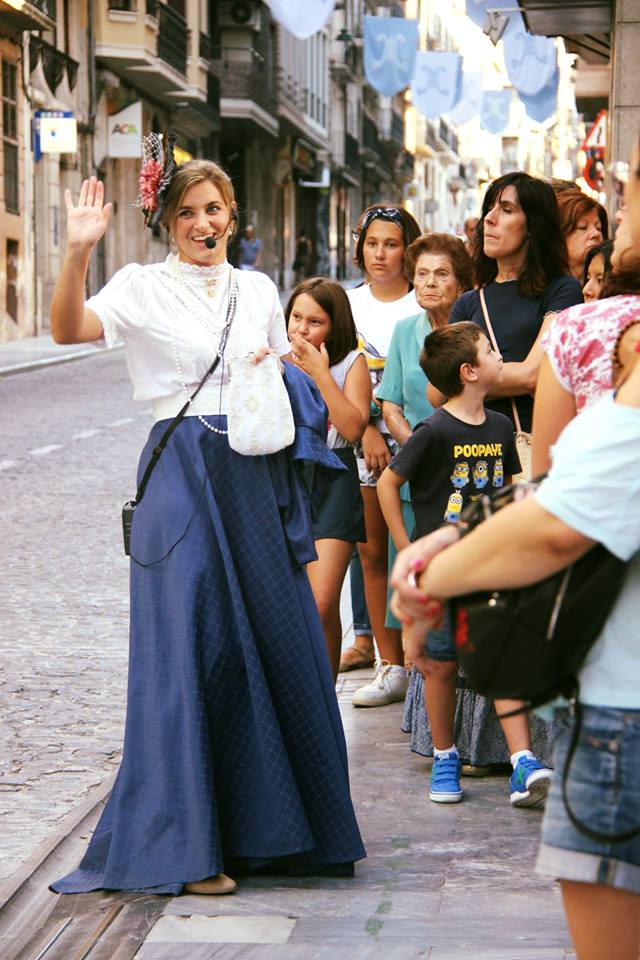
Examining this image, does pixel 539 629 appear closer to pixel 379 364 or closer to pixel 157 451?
pixel 157 451

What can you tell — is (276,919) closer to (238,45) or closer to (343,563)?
(343,563)

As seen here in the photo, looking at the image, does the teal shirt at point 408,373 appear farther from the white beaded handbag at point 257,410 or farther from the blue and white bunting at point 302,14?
the blue and white bunting at point 302,14

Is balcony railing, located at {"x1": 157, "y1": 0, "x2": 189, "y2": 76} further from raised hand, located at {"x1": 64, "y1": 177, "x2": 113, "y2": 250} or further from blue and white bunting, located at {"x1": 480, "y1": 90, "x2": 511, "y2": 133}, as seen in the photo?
raised hand, located at {"x1": 64, "y1": 177, "x2": 113, "y2": 250}

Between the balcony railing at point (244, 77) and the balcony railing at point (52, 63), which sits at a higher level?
the balcony railing at point (244, 77)

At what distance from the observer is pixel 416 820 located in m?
5.18

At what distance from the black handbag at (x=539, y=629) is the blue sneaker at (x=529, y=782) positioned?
8.64 feet

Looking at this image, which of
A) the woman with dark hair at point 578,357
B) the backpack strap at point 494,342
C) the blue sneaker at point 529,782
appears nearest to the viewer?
the woman with dark hair at point 578,357

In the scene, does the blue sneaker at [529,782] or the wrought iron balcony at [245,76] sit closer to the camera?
the blue sneaker at [529,782]

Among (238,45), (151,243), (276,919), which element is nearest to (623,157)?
(276,919)

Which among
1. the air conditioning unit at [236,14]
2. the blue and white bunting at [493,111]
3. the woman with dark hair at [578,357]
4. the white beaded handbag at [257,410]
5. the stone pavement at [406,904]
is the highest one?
the air conditioning unit at [236,14]

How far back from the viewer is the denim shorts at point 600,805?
8.41 feet

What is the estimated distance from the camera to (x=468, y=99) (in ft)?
101

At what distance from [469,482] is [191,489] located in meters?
1.13

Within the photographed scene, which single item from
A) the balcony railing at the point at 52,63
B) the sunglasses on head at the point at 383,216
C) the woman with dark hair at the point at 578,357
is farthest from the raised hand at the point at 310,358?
the balcony railing at the point at 52,63
